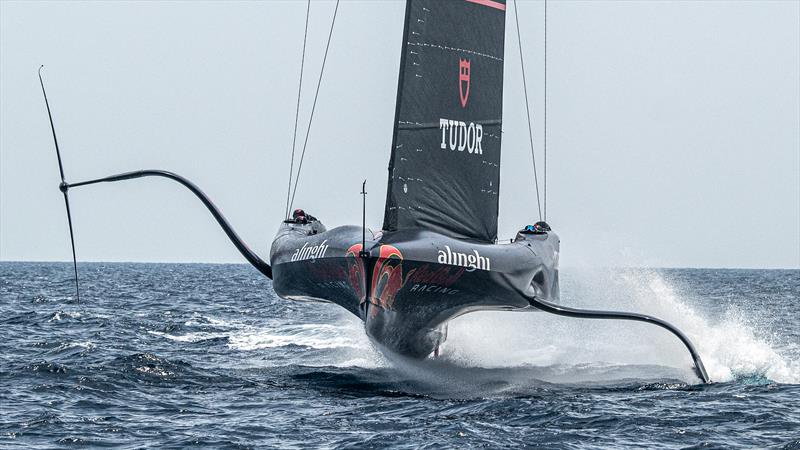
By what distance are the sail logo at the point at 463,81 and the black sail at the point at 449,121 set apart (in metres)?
0.01

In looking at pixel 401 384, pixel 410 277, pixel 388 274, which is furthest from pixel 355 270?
pixel 401 384

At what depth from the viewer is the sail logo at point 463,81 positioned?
1454 centimetres

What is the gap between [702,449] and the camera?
9.66m

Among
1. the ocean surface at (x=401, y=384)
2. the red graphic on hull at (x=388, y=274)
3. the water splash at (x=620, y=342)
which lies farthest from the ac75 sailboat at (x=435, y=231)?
the water splash at (x=620, y=342)

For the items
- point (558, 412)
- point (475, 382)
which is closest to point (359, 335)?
point (475, 382)

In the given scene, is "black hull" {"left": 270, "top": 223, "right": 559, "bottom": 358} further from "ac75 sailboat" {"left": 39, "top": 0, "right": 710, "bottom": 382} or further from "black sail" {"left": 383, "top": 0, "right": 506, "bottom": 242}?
"black sail" {"left": 383, "top": 0, "right": 506, "bottom": 242}

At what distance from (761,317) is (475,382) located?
1681 centimetres

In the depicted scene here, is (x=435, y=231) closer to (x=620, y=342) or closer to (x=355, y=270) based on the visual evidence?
(x=355, y=270)

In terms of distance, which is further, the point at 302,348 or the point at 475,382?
the point at 302,348

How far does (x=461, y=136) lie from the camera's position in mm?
14641

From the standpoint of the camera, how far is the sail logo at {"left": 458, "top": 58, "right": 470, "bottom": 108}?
14539mm

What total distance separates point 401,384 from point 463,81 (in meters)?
4.14

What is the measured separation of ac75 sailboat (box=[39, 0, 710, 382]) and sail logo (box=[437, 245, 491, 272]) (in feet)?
0.05

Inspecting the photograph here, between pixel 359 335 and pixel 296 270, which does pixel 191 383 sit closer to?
pixel 296 270
